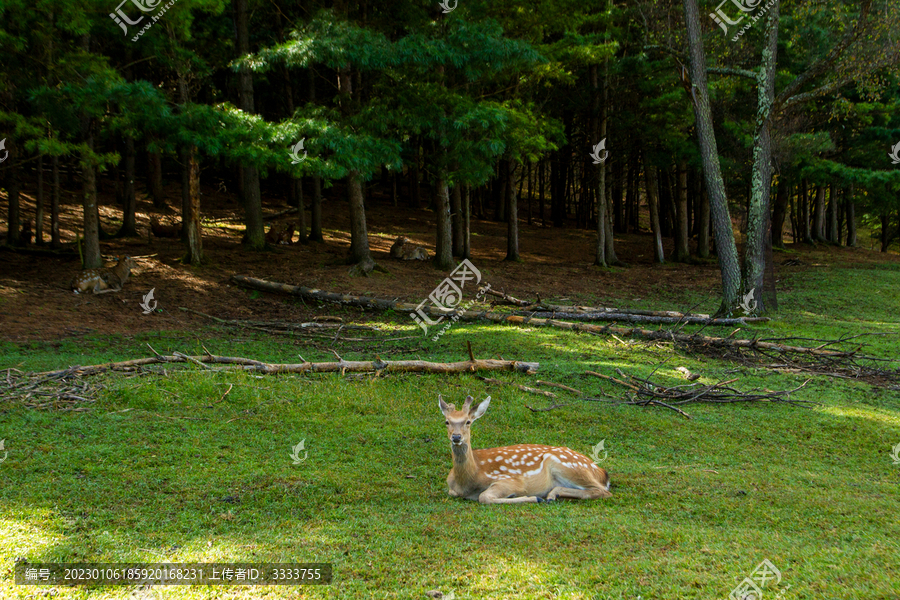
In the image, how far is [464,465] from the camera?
474cm

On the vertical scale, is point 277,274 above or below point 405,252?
below

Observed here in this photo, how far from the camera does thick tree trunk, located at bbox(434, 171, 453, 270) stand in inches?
730

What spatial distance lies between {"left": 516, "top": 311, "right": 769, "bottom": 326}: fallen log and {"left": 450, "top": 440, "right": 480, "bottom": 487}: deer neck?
829 cm

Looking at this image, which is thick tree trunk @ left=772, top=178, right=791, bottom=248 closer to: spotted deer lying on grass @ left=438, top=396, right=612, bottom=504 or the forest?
the forest

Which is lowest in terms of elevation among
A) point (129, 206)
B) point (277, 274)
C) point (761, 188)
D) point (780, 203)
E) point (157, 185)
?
point (277, 274)

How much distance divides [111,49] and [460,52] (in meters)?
9.24
